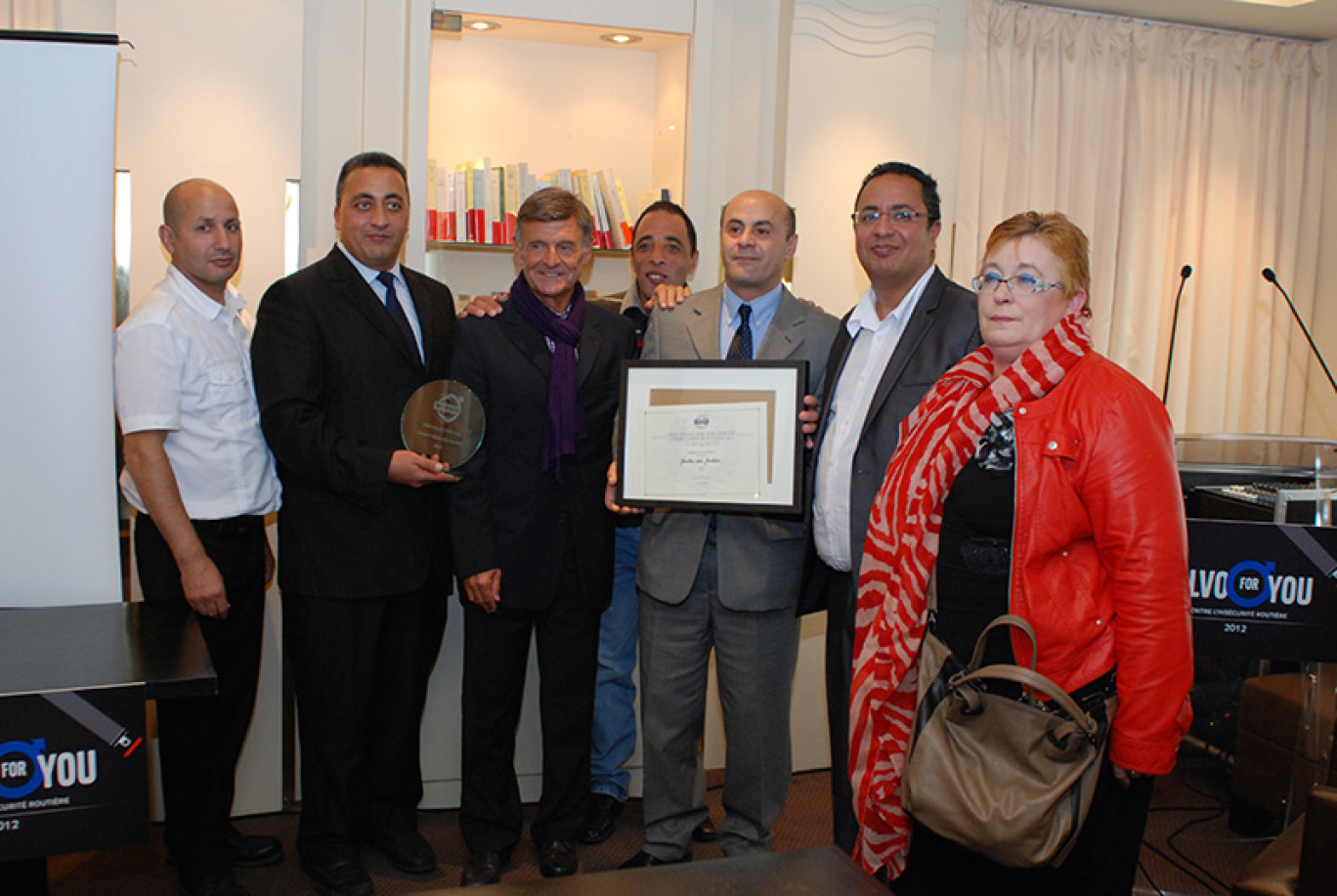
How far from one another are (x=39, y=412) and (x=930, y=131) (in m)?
3.44

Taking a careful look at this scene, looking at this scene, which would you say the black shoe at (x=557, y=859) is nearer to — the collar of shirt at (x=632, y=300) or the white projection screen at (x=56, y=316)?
the white projection screen at (x=56, y=316)

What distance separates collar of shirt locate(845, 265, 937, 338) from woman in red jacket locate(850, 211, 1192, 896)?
1.52 feet

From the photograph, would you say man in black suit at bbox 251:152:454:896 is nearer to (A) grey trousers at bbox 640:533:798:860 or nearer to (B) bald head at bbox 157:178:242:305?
(B) bald head at bbox 157:178:242:305

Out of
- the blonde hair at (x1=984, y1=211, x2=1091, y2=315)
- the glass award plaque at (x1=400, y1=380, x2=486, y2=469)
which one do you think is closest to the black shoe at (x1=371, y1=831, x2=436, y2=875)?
the glass award plaque at (x1=400, y1=380, x2=486, y2=469)

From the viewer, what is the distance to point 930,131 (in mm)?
4328

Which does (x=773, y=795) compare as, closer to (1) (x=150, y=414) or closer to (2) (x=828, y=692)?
(2) (x=828, y=692)

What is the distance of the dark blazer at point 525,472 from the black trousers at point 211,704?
629 mm

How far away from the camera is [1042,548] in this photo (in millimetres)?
1940

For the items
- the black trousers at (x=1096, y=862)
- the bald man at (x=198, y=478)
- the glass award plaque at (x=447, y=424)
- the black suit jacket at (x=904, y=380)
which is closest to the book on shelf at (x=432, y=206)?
the bald man at (x=198, y=478)

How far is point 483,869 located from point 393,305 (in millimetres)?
1687

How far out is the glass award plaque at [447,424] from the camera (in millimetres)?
2861

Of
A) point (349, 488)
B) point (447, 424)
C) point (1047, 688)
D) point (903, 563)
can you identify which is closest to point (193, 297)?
point (349, 488)

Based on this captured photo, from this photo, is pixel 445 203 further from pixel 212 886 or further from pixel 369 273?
pixel 212 886

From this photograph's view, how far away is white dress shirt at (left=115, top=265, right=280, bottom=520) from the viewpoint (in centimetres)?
275
